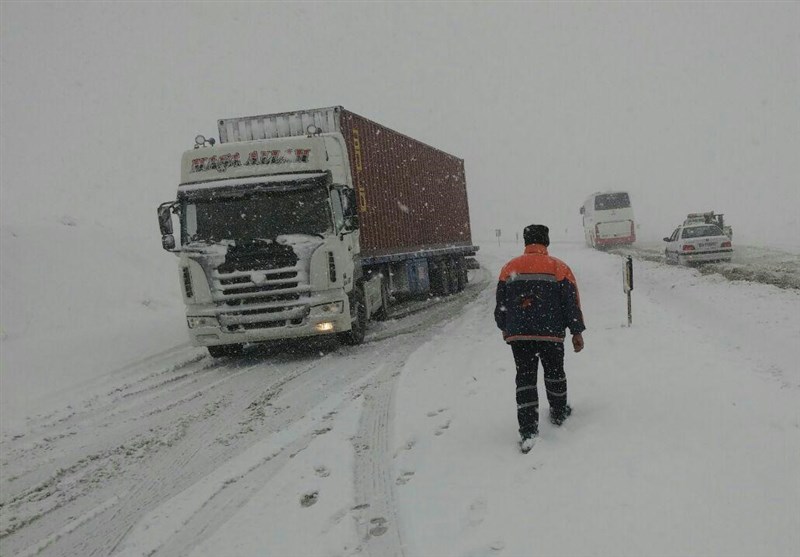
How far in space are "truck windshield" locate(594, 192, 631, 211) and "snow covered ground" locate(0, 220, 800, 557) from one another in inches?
929

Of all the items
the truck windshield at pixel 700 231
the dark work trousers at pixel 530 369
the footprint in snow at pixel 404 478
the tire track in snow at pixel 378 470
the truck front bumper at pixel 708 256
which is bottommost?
the footprint in snow at pixel 404 478

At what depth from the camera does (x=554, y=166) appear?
114812mm

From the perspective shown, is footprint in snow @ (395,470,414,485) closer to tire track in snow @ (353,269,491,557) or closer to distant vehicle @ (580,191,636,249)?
tire track in snow @ (353,269,491,557)

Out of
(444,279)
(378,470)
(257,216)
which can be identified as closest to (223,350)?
(257,216)

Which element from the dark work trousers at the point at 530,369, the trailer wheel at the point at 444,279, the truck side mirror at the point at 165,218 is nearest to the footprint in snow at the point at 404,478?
the dark work trousers at the point at 530,369

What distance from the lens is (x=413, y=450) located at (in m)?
4.93

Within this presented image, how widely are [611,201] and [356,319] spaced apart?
26783 mm

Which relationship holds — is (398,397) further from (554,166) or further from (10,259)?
(554,166)

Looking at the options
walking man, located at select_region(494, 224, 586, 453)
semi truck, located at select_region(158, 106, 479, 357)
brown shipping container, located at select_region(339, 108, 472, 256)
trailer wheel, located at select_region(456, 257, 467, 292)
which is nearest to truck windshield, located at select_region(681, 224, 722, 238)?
trailer wheel, located at select_region(456, 257, 467, 292)

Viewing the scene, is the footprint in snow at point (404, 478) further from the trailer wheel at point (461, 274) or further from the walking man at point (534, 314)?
the trailer wheel at point (461, 274)

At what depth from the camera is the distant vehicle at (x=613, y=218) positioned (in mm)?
32562

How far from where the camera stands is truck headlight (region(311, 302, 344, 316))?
28.6 ft

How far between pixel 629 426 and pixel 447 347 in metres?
4.66

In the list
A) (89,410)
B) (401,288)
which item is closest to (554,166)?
(401,288)
